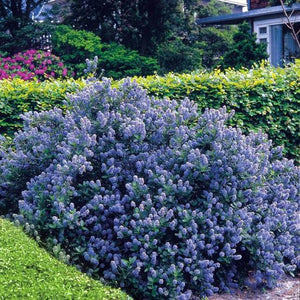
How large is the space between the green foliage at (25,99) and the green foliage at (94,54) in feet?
31.2

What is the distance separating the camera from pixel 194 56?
17.5 metres

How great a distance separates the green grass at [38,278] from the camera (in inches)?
115

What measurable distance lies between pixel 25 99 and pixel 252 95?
293cm

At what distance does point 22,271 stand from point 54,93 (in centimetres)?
360

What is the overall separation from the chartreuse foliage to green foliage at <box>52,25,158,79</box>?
31.7 feet

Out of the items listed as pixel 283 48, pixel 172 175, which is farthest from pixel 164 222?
pixel 283 48

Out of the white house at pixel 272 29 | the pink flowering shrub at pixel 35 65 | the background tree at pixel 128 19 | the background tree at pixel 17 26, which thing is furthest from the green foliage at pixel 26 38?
the white house at pixel 272 29

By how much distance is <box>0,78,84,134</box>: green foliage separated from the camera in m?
6.43

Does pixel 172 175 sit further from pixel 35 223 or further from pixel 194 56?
pixel 194 56

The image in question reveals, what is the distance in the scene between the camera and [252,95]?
6926 mm

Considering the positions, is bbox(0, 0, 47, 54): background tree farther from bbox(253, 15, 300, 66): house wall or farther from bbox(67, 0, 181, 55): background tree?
bbox(253, 15, 300, 66): house wall

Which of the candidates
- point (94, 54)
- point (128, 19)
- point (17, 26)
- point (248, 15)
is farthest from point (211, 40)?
point (17, 26)

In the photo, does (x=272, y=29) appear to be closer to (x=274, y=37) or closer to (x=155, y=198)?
(x=274, y=37)

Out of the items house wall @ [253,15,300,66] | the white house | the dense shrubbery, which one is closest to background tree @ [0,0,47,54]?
the white house
